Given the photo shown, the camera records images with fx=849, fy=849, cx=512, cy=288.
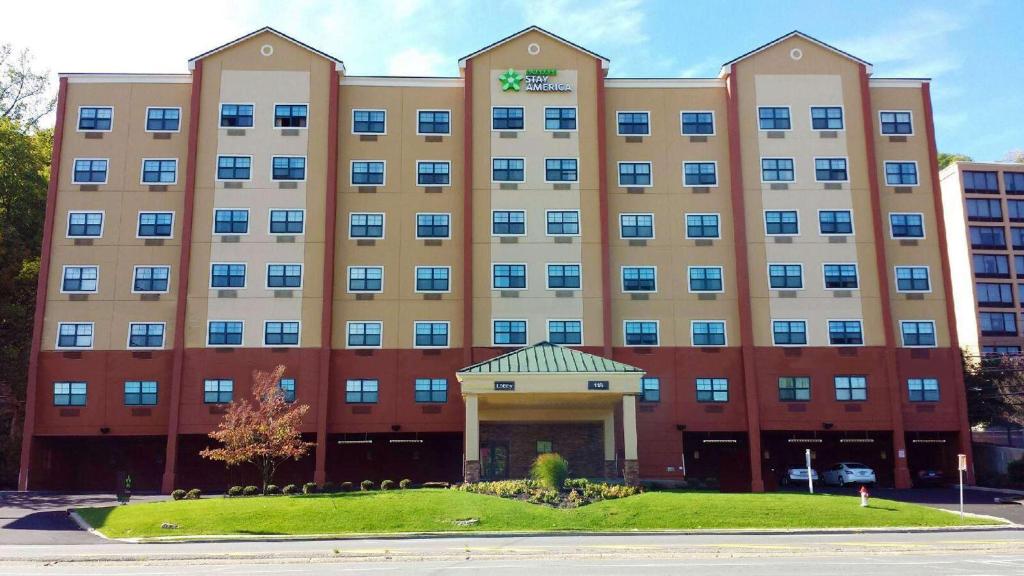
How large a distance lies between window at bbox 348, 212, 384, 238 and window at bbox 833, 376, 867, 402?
26.5 m

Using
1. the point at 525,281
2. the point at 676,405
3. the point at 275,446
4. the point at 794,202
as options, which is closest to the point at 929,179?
the point at 794,202

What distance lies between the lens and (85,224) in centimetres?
4691

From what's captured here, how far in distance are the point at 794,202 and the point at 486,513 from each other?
27659mm

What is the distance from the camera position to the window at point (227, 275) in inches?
1823

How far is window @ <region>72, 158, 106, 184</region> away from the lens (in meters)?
47.5

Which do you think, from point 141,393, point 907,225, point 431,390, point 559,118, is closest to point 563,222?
point 559,118

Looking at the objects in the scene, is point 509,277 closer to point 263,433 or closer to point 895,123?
point 263,433

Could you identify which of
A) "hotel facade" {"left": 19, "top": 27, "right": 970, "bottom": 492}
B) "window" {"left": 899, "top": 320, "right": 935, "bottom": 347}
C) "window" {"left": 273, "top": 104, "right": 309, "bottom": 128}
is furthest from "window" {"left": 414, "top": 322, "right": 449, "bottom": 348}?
"window" {"left": 899, "top": 320, "right": 935, "bottom": 347}

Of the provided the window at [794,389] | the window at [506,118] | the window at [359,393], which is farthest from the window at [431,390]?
the window at [794,389]

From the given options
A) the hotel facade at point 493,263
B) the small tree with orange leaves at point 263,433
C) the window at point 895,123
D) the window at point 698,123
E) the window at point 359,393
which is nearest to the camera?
the small tree with orange leaves at point 263,433

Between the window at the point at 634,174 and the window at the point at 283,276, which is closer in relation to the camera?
the window at the point at 283,276

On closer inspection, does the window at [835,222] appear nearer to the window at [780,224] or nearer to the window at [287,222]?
the window at [780,224]

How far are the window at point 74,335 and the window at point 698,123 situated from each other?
35.0m

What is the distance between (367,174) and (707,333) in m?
21.1
